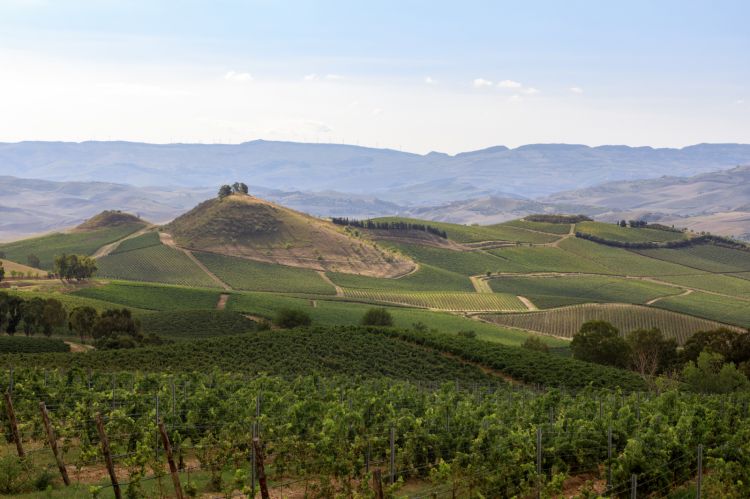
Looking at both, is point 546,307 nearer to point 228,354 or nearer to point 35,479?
point 228,354

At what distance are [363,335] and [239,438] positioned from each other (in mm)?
56121

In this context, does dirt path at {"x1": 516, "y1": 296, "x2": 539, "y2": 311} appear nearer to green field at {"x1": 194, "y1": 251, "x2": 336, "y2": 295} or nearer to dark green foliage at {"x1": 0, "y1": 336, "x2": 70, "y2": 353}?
green field at {"x1": 194, "y1": 251, "x2": 336, "y2": 295}

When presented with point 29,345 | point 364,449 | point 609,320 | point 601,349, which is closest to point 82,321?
point 29,345

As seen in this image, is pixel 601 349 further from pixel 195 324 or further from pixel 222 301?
pixel 222 301

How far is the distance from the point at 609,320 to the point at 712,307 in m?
38.2

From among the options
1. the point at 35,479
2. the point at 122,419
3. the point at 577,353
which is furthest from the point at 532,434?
the point at 577,353

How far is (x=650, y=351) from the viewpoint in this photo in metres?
93.7

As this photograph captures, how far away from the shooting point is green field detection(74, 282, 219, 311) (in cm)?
13838

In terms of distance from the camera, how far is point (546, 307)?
166 meters

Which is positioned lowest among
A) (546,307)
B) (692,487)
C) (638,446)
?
(546,307)

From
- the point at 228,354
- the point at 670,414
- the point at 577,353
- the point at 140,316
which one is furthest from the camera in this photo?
the point at 140,316

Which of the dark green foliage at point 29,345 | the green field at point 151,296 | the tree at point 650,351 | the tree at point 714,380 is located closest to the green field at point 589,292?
the tree at point 650,351

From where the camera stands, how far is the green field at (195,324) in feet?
353

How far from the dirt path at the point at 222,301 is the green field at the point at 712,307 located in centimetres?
9467
